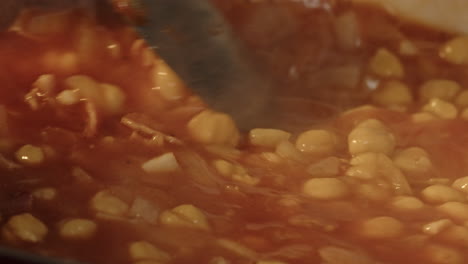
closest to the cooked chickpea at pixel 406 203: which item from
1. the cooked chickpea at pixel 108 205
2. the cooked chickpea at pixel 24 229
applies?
the cooked chickpea at pixel 108 205

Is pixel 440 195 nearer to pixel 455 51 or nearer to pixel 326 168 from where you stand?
pixel 326 168

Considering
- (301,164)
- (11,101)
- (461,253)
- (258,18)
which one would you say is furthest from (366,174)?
(11,101)

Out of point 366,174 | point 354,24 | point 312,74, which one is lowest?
point 366,174

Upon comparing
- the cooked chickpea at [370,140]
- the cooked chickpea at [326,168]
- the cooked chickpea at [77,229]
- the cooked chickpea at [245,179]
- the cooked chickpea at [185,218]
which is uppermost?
the cooked chickpea at [370,140]

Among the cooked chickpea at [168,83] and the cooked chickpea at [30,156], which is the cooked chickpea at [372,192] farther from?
the cooked chickpea at [30,156]

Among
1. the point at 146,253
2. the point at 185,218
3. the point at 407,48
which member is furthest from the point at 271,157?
the point at 407,48

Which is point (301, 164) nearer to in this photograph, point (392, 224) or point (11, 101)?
point (392, 224)
